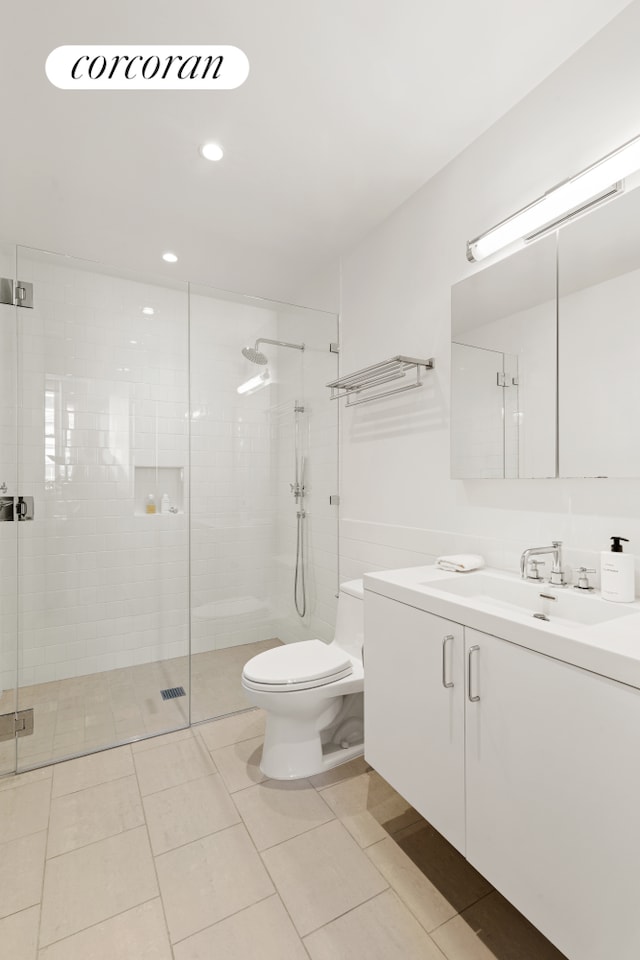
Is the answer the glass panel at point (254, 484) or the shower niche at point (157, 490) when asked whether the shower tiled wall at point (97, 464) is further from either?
the glass panel at point (254, 484)

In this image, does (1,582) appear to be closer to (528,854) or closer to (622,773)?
(528,854)

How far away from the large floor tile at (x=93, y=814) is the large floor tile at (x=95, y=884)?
45 millimetres

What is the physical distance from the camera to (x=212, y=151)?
186cm

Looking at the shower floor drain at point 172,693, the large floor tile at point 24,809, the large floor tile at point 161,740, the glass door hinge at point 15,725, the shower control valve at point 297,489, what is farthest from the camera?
the shower control valve at point 297,489

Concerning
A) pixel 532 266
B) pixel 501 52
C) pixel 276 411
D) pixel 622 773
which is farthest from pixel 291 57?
pixel 622 773

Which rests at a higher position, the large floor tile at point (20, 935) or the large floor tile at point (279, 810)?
the large floor tile at point (279, 810)

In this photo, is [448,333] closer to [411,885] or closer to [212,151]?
[212,151]

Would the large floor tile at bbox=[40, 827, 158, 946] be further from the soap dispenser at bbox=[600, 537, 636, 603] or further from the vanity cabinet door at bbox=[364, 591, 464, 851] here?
the soap dispenser at bbox=[600, 537, 636, 603]

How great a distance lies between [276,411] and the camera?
2.65 metres

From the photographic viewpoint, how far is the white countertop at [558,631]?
0.89m

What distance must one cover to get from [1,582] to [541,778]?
2395mm

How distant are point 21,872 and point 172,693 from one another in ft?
3.36

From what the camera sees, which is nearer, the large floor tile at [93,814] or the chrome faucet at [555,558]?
the chrome faucet at [555,558]

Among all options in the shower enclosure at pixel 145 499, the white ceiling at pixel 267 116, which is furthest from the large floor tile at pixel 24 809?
the white ceiling at pixel 267 116
